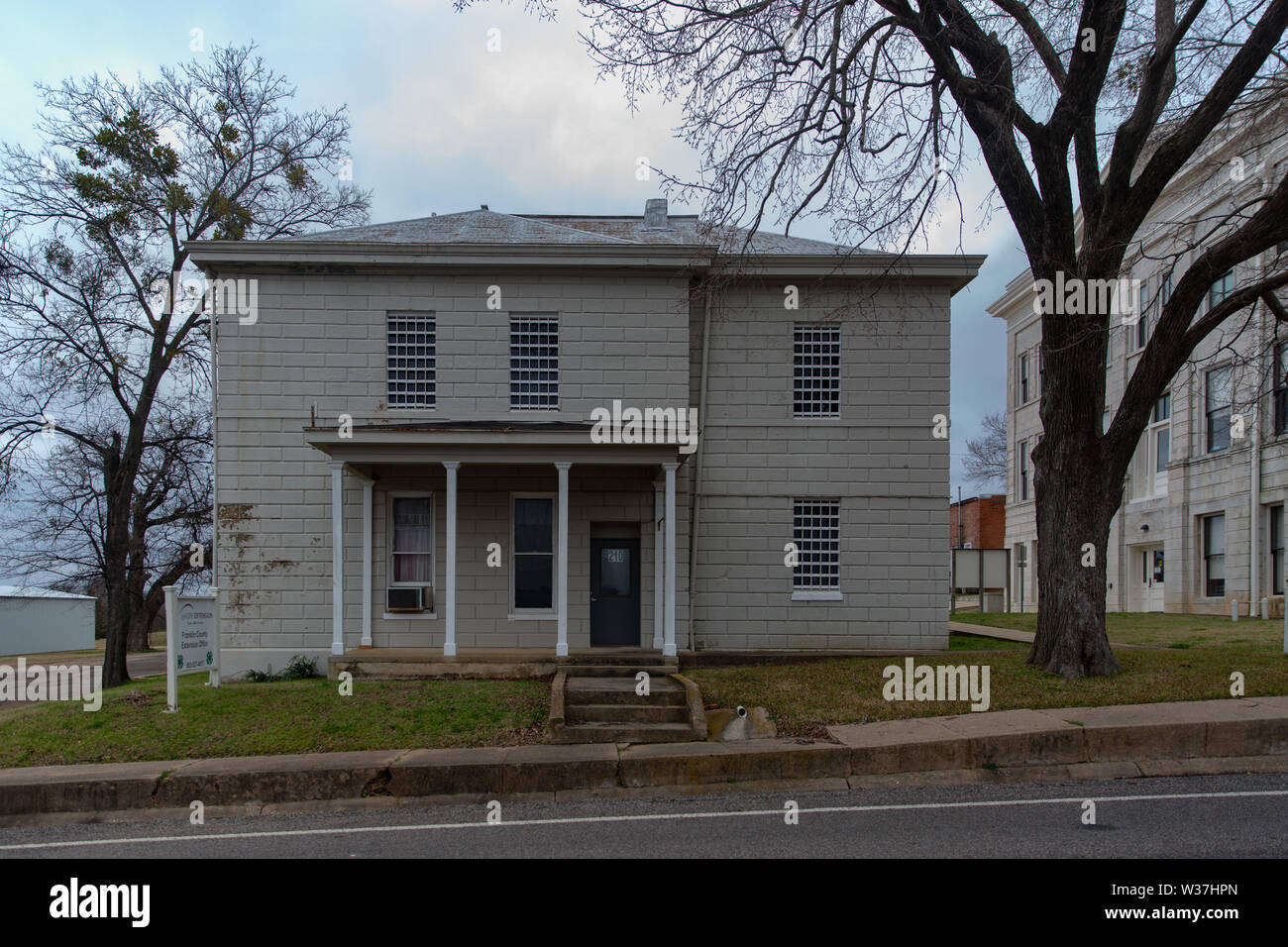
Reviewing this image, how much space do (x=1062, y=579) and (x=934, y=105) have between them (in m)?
6.52

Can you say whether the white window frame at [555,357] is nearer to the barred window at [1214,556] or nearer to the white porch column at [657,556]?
the white porch column at [657,556]

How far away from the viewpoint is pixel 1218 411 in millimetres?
27266

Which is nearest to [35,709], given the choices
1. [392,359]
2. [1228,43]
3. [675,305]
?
[392,359]

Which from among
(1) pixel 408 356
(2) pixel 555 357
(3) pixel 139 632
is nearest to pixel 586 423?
(2) pixel 555 357

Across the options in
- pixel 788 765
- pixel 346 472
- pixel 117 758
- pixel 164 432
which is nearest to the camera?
pixel 788 765

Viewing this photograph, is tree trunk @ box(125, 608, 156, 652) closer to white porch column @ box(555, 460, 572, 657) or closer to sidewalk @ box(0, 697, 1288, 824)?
white porch column @ box(555, 460, 572, 657)

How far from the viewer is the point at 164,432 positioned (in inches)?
981

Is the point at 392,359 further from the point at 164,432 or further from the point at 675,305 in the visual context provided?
the point at 164,432

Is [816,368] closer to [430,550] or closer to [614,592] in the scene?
[614,592]

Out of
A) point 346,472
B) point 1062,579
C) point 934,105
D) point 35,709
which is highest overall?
point 934,105

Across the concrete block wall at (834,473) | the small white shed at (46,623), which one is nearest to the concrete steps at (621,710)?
the concrete block wall at (834,473)

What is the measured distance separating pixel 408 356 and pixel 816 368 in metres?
7.34

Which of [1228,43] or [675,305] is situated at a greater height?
[1228,43]

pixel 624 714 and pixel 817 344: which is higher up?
pixel 817 344
